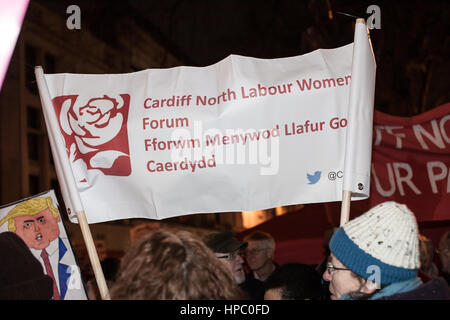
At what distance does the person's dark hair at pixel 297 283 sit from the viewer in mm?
3102

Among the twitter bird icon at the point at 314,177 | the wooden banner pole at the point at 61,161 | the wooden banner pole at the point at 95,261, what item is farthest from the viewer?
the twitter bird icon at the point at 314,177

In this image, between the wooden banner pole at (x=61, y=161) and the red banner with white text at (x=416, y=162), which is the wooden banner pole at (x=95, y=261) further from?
the red banner with white text at (x=416, y=162)

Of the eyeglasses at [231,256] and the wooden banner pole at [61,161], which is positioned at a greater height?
the wooden banner pole at [61,161]

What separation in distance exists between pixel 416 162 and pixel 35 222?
10.9 feet

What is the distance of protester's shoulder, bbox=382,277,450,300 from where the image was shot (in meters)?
2.03

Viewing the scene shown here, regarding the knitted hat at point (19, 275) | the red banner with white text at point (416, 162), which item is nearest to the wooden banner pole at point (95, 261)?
the knitted hat at point (19, 275)

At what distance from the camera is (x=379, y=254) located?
2.22m

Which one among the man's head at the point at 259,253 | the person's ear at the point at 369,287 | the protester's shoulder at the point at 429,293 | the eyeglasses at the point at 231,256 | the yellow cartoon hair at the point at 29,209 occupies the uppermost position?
the yellow cartoon hair at the point at 29,209

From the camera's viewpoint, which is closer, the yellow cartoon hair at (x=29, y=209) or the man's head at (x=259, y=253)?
the yellow cartoon hair at (x=29, y=209)

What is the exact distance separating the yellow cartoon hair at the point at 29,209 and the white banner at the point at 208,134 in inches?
13.5

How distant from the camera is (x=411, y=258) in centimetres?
222

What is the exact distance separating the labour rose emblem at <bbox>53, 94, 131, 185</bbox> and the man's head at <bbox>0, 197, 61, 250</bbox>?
1.33ft

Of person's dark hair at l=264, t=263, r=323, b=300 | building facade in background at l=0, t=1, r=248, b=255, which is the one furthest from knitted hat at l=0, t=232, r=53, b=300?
building facade in background at l=0, t=1, r=248, b=255

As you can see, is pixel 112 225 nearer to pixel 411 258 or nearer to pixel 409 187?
pixel 409 187
